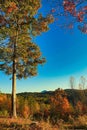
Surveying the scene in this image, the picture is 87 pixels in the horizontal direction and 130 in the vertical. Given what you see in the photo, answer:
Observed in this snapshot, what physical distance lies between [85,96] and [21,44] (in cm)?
4239

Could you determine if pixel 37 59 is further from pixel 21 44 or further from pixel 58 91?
pixel 58 91

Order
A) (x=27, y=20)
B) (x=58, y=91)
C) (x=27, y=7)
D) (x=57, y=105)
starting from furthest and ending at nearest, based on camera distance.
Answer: (x=58, y=91) → (x=57, y=105) → (x=27, y=20) → (x=27, y=7)

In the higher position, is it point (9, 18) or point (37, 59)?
point (9, 18)

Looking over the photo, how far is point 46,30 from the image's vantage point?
28.1 m

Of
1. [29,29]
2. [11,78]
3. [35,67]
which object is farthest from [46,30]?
[11,78]

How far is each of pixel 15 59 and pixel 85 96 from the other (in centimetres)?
4229

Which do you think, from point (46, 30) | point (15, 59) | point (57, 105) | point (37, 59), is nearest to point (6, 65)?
point (15, 59)

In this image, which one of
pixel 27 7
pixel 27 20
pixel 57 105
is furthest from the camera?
pixel 57 105

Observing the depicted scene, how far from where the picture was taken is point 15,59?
27734mm

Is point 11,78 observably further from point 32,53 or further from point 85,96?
point 85,96

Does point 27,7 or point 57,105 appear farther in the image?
point 57,105

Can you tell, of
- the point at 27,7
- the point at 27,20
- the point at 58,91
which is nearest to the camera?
the point at 27,7

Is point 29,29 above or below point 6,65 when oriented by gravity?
above

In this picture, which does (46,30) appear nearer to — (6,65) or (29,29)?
(29,29)
